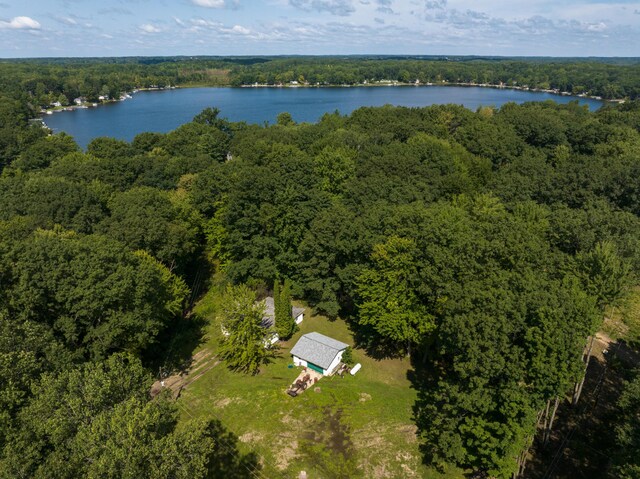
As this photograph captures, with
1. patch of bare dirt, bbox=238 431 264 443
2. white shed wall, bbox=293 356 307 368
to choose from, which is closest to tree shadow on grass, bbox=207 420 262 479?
patch of bare dirt, bbox=238 431 264 443

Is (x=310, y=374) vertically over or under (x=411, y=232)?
under

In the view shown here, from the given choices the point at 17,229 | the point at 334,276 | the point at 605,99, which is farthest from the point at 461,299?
the point at 605,99

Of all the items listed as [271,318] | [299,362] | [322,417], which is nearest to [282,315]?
[271,318]

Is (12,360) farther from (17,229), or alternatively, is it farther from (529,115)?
(529,115)

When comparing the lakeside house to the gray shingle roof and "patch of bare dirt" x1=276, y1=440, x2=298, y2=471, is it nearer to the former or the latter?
the gray shingle roof

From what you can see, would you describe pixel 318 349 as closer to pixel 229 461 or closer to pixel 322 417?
pixel 322 417

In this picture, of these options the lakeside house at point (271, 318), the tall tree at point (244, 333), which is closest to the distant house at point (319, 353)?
the lakeside house at point (271, 318)
